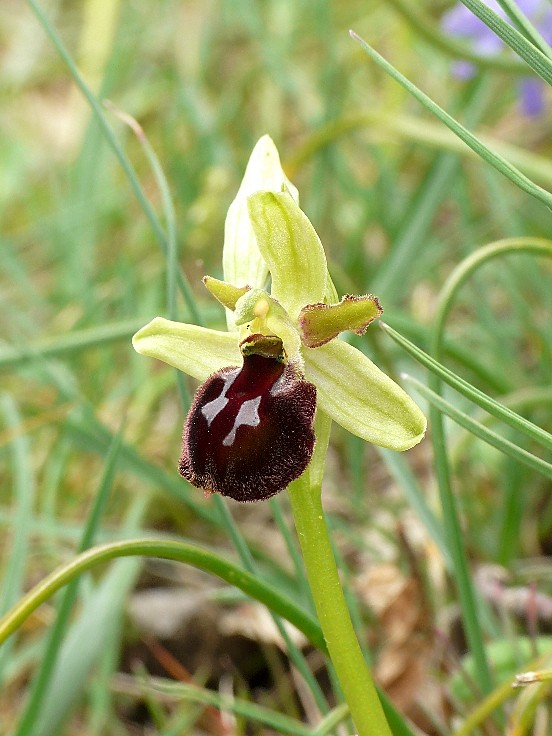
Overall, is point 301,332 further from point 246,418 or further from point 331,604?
point 331,604

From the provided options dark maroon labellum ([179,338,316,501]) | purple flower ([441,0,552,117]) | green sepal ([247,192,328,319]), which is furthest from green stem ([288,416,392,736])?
purple flower ([441,0,552,117])

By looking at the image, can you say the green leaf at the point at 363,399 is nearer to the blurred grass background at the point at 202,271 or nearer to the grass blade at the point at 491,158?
the grass blade at the point at 491,158

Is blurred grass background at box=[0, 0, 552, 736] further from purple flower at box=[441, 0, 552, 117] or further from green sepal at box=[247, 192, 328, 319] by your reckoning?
green sepal at box=[247, 192, 328, 319]

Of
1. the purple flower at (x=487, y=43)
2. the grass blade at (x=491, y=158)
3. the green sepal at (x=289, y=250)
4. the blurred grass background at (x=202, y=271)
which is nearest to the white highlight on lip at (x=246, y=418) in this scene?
the green sepal at (x=289, y=250)

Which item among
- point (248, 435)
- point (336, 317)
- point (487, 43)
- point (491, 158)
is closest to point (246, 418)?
point (248, 435)

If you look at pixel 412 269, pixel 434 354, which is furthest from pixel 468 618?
pixel 412 269

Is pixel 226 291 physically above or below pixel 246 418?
above
